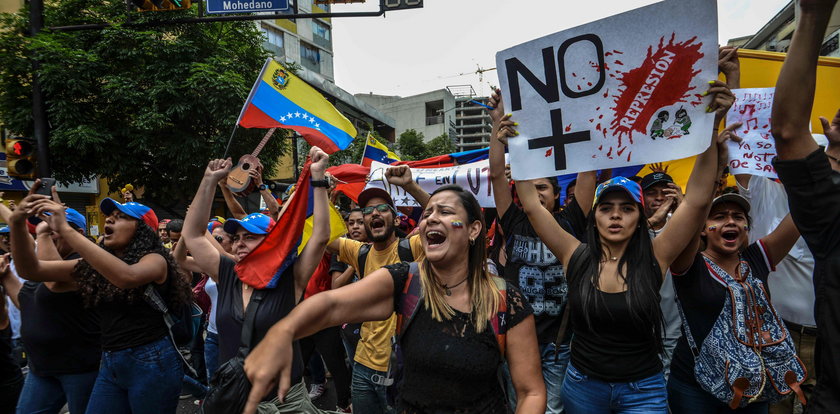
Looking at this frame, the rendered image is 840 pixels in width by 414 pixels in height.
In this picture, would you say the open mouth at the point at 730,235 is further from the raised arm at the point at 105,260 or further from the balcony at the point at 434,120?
the balcony at the point at 434,120

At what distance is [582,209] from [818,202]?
5.30ft

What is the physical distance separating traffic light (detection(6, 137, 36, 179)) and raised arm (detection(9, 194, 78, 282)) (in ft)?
14.0

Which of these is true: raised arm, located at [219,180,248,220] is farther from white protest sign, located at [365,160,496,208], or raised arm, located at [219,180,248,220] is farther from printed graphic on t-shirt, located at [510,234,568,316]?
printed graphic on t-shirt, located at [510,234,568,316]

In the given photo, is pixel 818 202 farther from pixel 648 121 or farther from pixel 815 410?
pixel 648 121

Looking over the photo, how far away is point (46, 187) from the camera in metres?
3.50

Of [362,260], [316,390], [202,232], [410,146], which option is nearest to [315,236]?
[202,232]

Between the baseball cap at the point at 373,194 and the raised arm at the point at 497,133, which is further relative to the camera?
the baseball cap at the point at 373,194

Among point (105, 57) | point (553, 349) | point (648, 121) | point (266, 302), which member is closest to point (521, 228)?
point (553, 349)

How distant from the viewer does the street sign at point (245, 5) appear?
730 centimetres

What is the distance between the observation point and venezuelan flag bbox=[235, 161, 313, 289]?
2.72m

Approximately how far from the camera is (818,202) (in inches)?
64.9

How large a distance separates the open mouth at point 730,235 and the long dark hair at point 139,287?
367cm

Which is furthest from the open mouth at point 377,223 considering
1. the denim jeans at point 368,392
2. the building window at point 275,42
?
the building window at point 275,42

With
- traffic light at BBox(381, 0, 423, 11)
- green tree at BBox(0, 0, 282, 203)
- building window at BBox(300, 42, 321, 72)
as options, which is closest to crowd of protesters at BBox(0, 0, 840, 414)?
traffic light at BBox(381, 0, 423, 11)
